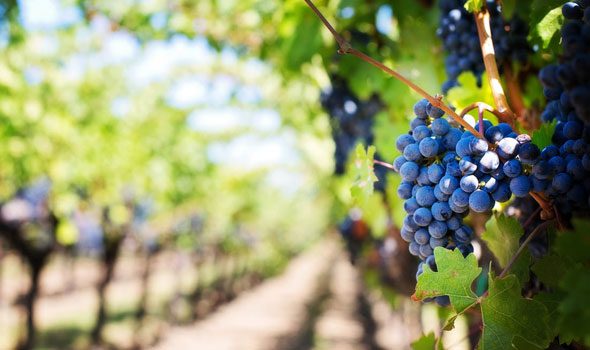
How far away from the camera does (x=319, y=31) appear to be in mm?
2307

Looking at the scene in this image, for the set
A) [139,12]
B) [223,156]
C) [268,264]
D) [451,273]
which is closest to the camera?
[451,273]

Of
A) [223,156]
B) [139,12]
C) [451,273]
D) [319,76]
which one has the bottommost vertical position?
[451,273]

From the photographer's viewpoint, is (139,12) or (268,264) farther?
(268,264)

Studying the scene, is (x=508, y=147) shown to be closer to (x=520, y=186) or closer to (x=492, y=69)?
(x=520, y=186)

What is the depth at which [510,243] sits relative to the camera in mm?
1143

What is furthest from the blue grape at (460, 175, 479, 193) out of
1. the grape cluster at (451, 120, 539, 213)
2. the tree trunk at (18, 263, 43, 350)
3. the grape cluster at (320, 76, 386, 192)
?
the tree trunk at (18, 263, 43, 350)

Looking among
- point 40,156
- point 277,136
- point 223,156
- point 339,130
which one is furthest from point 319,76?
point 223,156

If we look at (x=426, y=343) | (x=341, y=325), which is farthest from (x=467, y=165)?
(x=341, y=325)

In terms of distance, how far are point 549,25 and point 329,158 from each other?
3864 mm

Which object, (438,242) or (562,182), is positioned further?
(438,242)

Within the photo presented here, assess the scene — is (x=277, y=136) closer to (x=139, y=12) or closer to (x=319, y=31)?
(x=139, y=12)

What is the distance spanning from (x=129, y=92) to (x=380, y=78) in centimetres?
675

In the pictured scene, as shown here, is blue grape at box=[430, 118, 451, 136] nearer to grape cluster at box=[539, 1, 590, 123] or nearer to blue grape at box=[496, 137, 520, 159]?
blue grape at box=[496, 137, 520, 159]

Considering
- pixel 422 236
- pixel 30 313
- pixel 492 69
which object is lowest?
pixel 422 236
